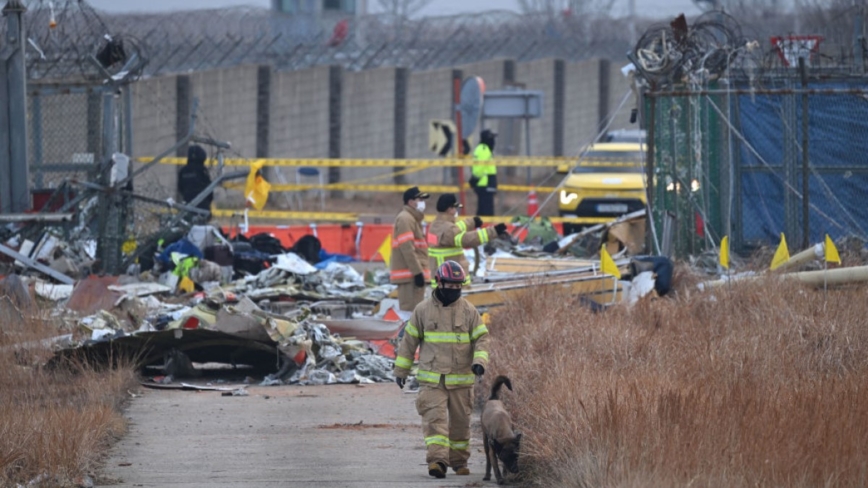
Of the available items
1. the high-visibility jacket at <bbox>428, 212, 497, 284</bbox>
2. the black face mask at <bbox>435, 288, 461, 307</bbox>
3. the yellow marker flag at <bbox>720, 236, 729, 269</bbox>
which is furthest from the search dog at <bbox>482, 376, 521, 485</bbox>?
the yellow marker flag at <bbox>720, 236, 729, 269</bbox>

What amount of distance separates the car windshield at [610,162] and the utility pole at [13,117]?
1090 cm

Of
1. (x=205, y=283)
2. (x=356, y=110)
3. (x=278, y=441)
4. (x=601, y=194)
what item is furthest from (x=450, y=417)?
(x=356, y=110)

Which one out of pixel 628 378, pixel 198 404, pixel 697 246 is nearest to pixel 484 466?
pixel 628 378

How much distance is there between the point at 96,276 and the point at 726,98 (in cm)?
773

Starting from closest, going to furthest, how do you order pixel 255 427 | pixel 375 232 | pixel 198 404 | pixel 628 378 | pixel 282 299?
pixel 628 378 → pixel 255 427 → pixel 198 404 → pixel 282 299 → pixel 375 232

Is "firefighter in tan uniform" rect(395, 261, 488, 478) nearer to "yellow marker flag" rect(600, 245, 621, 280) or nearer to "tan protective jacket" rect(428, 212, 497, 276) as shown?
"tan protective jacket" rect(428, 212, 497, 276)

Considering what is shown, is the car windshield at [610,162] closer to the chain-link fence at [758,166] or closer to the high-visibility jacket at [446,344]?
the chain-link fence at [758,166]

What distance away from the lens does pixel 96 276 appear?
1611cm

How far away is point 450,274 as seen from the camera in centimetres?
831

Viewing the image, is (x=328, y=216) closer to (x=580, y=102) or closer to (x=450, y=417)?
(x=450, y=417)

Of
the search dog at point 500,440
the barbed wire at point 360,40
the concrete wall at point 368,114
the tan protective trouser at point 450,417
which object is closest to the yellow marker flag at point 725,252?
the barbed wire at point 360,40

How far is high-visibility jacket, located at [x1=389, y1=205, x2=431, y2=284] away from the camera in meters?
13.2

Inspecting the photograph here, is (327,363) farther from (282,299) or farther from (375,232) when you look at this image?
(375,232)

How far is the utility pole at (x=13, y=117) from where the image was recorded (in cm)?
1562
